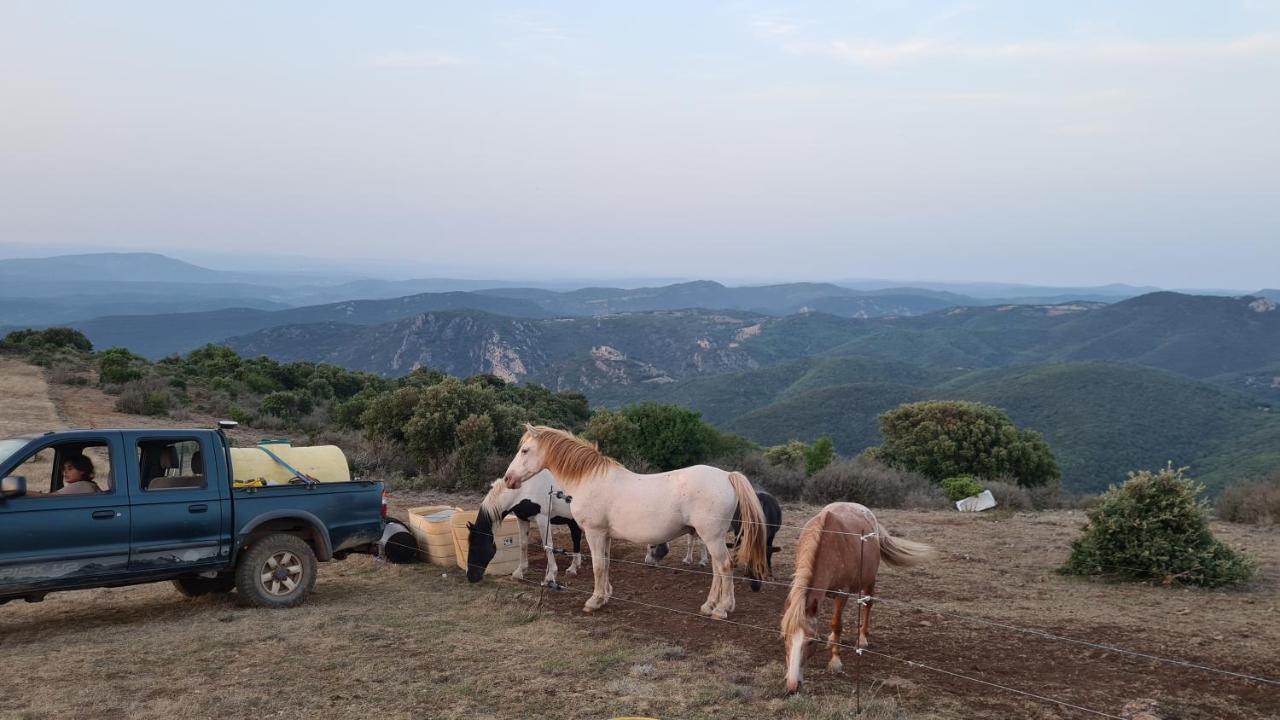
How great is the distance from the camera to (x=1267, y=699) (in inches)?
238

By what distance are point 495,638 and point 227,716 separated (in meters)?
2.43

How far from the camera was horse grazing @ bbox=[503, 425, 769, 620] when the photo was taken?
8.08m

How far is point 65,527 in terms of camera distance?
7207 mm

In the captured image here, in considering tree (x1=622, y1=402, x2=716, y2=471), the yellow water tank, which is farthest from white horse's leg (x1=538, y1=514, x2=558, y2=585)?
tree (x1=622, y1=402, x2=716, y2=471)

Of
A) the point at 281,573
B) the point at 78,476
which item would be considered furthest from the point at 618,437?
the point at 78,476

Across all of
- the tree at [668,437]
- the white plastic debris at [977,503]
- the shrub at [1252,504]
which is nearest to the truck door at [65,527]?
the tree at [668,437]

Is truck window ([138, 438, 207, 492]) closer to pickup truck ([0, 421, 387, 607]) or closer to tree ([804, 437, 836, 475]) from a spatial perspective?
pickup truck ([0, 421, 387, 607])

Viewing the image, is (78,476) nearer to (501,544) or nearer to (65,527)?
(65,527)

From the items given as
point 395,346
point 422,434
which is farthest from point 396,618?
point 395,346

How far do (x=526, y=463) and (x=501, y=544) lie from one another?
65.0 inches

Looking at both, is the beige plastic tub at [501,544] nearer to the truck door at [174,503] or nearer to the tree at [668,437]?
the truck door at [174,503]

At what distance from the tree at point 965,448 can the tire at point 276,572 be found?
58.6 feet

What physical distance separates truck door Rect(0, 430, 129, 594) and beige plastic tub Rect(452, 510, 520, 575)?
3.66 metres

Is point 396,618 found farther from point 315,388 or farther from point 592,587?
point 315,388
